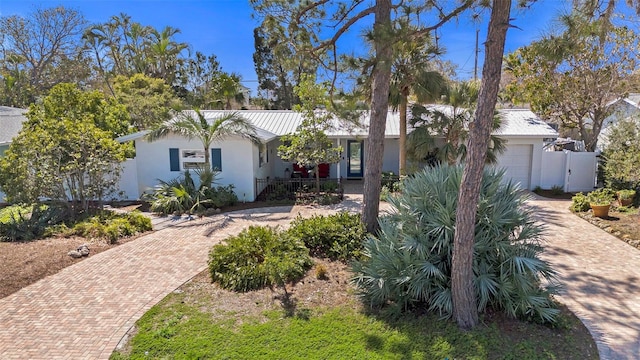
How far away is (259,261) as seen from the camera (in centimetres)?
728

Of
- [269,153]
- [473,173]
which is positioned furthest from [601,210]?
[269,153]

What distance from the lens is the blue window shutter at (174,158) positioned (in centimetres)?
1462

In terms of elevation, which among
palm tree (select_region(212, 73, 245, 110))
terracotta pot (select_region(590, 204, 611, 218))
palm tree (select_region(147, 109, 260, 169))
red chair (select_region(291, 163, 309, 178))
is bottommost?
terracotta pot (select_region(590, 204, 611, 218))

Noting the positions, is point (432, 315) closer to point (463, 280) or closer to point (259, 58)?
point (463, 280)

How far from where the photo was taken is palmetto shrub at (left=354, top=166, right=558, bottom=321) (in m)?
5.26

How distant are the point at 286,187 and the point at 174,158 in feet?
15.0

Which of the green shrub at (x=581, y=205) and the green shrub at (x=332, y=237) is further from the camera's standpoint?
the green shrub at (x=581, y=205)

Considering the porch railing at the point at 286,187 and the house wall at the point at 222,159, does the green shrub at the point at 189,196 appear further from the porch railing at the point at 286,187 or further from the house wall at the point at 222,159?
the porch railing at the point at 286,187

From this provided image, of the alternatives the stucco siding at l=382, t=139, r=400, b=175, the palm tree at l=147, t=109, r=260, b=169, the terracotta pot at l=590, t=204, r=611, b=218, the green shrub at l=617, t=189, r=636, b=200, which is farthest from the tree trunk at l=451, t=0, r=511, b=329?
the stucco siding at l=382, t=139, r=400, b=175

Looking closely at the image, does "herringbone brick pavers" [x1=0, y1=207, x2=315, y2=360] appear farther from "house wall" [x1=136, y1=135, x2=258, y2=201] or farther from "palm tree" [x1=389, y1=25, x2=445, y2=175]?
"palm tree" [x1=389, y1=25, x2=445, y2=175]

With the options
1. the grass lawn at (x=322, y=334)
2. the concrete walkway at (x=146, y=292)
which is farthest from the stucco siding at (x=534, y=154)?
the grass lawn at (x=322, y=334)

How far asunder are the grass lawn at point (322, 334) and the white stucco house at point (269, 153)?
8711 mm

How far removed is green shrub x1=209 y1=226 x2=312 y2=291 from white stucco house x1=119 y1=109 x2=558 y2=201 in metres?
6.83

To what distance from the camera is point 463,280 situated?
198 inches
